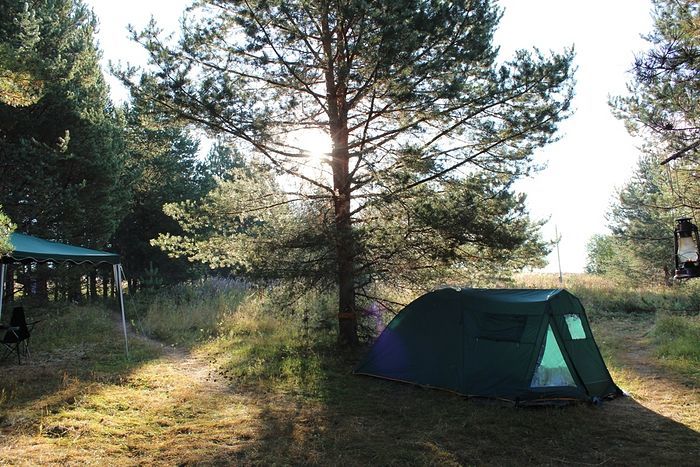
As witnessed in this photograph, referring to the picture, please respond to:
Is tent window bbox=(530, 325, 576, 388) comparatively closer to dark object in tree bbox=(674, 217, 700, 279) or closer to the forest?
the forest

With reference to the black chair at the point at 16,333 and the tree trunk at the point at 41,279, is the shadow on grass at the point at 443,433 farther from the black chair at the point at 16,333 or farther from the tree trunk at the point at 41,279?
the tree trunk at the point at 41,279

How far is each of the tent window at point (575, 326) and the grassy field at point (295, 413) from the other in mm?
893

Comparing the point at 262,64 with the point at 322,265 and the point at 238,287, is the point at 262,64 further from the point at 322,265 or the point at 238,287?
the point at 238,287

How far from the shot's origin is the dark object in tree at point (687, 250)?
341 cm

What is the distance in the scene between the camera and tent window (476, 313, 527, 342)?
20.7 ft

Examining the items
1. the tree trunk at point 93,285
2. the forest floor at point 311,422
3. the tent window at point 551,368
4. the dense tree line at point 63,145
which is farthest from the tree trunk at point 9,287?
the tent window at point 551,368

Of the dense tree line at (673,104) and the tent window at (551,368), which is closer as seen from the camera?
the dense tree line at (673,104)

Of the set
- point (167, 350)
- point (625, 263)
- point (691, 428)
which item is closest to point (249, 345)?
point (167, 350)

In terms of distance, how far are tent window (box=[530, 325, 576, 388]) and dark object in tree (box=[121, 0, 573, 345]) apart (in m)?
1.75

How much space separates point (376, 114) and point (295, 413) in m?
4.68

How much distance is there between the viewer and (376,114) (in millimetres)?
7855

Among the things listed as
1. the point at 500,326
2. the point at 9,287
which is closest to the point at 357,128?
the point at 500,326

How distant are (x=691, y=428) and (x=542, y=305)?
77.5 inches

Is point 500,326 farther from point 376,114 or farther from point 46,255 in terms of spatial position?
point 46,255
